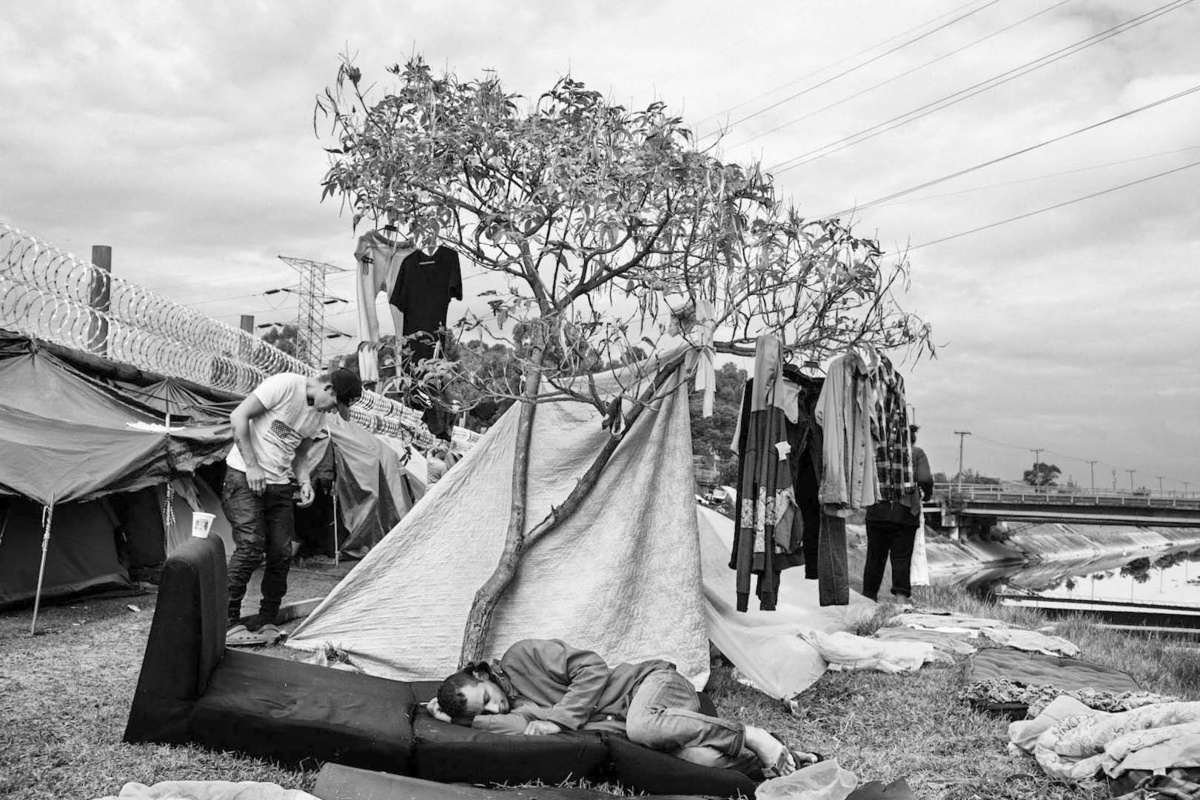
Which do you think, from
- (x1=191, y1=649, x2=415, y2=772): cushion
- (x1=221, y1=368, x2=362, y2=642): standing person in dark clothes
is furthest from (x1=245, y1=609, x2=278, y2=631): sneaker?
(x1=191, y1=649, x2=415, y2=772): cushion

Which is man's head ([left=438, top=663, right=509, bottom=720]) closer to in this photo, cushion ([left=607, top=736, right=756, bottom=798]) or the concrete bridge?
cushion ([left=607, top=736, right=756, bottom=798])

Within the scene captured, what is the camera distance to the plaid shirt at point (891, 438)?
20.7ft

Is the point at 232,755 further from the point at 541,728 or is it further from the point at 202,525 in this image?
the point at 202,525

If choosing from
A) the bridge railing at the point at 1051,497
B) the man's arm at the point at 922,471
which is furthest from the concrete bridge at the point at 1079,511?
the man's arm at the point at 922,471

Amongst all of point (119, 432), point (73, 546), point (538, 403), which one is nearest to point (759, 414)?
point (538, 403)

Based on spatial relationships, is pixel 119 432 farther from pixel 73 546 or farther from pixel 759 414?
pixel 759 414

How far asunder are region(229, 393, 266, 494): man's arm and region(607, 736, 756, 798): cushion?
2958mm

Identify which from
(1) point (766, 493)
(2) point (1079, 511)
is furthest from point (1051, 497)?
(1) point (766, 493)

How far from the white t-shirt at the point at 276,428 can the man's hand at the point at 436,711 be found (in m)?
2.22

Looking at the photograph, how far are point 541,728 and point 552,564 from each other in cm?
166

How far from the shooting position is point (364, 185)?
5.38 metres

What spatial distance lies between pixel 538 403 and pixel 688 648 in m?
1.63

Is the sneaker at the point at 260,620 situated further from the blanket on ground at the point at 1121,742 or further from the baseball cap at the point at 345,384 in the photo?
the blanket on ground at the point at 1121,742

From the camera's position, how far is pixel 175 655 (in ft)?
11.6
